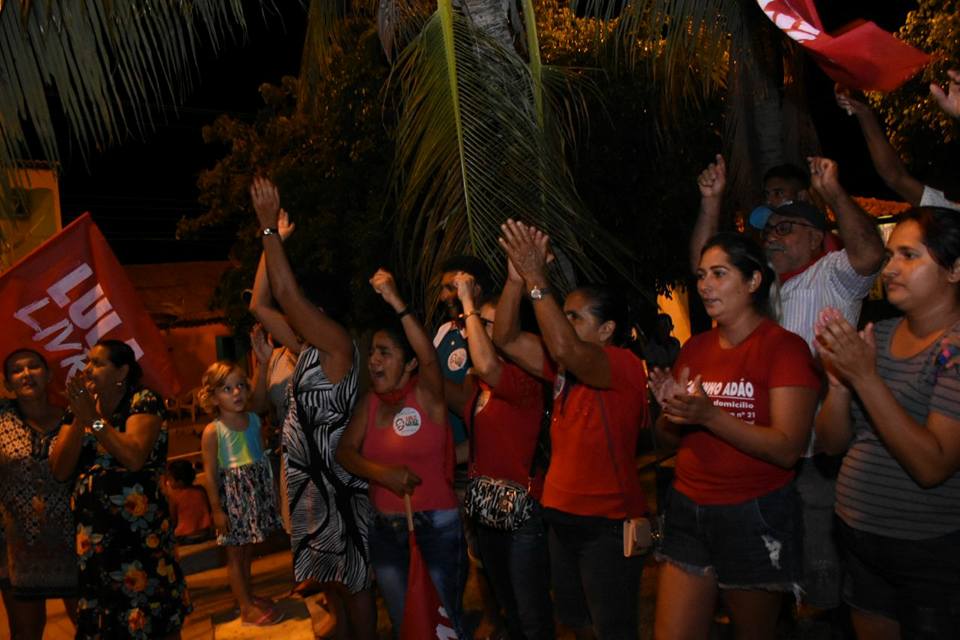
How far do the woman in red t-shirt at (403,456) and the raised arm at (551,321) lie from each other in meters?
0.79

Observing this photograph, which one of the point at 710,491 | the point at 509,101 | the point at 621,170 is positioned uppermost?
the point at 509,101

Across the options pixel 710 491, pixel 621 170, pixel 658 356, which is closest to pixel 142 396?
pixel 710 491

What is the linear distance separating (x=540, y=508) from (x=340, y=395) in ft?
3.74

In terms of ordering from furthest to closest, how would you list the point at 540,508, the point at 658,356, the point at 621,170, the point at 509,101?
the point at 621,170, the point at 658,356, the point at 509,101, the point at 540,508

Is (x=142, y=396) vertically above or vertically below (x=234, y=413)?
above

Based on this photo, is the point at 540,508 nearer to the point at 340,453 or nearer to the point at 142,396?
the point at 340,453

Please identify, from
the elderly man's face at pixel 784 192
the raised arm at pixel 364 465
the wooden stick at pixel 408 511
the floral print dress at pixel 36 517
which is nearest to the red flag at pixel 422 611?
the wooden stick at pixel 408 511

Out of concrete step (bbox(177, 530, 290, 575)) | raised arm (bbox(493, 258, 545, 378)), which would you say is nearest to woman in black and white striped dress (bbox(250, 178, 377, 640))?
raised arm (bbox(493, 258, 545, 378))

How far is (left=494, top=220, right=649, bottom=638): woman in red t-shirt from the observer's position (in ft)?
13.9

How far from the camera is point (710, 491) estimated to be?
3936 mm

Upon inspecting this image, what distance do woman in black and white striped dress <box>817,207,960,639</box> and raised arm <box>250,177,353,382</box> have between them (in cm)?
233

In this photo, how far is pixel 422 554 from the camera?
16.0 feet

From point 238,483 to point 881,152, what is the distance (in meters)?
4.56

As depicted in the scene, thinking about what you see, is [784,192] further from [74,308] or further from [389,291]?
[74,308]
